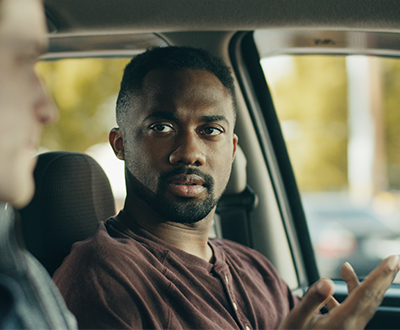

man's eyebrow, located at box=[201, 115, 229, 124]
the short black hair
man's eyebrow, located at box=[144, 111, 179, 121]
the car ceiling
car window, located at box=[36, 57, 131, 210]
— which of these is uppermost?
car window, located at box=[36, 57, 131, 210]

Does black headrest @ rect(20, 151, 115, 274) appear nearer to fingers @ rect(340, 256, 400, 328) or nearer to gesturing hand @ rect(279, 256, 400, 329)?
gesturing hand @ rect(279, 256, 400, 329)

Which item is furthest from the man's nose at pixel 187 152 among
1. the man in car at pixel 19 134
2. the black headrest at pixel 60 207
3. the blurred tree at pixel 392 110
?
the blurred tree at pixel 392 110

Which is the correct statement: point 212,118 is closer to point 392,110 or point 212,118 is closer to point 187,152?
point 187,152

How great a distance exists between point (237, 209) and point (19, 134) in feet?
5.33

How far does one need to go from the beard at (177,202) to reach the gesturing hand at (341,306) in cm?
55

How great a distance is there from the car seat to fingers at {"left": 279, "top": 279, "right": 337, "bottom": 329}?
1058 millimetres

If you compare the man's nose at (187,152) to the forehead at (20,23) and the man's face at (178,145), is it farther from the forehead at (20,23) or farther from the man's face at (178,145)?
the forehead at (20,23)

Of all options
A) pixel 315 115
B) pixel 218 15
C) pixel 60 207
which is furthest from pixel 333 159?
pixel 60 207

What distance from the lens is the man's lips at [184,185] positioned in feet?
5.23

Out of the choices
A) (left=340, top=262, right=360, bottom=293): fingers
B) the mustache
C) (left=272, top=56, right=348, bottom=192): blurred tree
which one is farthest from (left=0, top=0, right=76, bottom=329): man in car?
(left=272, top=56, right=348, bottom=192): blurred tree

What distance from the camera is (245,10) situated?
1.71 meters

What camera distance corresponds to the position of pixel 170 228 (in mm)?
1673

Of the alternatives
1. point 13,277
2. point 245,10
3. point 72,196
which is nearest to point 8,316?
point 13,277

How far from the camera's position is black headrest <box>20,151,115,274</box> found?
5.54ft
